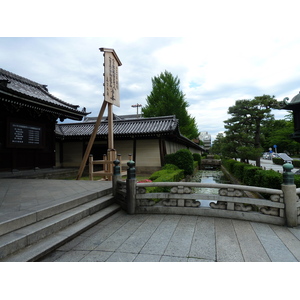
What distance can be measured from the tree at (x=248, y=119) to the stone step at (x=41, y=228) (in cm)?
1352

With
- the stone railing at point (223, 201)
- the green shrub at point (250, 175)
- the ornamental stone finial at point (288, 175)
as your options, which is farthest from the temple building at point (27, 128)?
the green shrub at point (250, 175)

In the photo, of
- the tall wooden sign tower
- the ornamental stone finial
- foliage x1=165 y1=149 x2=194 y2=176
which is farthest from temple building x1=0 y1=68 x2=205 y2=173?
the ornamental stone finial

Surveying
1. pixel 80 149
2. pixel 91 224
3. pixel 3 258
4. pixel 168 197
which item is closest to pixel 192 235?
pixel 168 197

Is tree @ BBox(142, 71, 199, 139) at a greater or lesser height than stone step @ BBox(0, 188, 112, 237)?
greater

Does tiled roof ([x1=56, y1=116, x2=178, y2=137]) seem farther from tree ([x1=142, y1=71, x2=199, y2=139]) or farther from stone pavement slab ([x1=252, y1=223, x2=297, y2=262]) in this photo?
tree ([x1=142, y1=71, x2=199, y2=139])

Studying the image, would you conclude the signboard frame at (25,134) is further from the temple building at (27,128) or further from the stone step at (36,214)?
the stone step at (36,214)

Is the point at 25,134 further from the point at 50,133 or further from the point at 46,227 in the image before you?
the point at 46,227

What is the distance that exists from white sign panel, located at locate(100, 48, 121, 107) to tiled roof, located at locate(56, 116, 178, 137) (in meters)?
5.60

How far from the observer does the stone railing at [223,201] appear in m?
4.45

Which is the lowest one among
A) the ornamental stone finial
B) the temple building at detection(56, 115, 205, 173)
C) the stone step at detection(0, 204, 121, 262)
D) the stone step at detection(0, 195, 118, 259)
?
the stone step at detection(0, 204, 121, 262)

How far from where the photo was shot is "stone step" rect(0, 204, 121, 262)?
289cm

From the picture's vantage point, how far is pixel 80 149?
17219 millimetres

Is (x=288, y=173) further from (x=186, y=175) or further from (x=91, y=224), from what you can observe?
(x=186, y=175)

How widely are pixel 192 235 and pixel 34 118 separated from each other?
1122 centimetres
